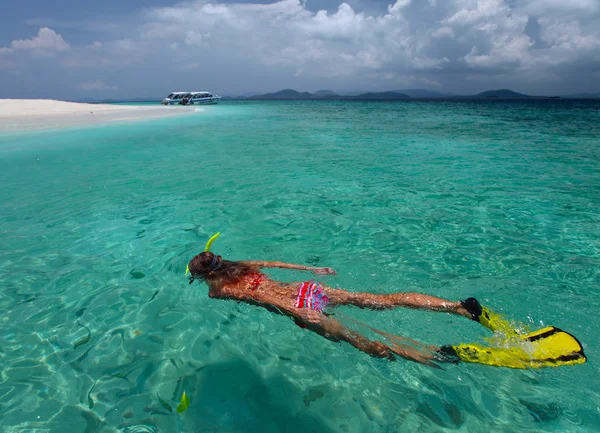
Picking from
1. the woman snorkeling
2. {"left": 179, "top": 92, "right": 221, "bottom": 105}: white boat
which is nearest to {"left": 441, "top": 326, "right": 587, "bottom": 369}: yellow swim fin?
the woman snorkeling

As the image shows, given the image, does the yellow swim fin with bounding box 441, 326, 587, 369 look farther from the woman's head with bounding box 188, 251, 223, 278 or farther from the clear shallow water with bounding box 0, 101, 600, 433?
the woman's head with bounding box 188, 251, 223, 278

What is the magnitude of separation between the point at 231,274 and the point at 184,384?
1.29 meters

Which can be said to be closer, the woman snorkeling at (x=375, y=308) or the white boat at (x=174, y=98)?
the woman snorkeling at (x=375, y=308)

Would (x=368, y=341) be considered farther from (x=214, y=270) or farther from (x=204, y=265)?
(x=204, y=265)

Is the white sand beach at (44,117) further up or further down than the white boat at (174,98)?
further down

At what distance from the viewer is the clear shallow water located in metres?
2.92

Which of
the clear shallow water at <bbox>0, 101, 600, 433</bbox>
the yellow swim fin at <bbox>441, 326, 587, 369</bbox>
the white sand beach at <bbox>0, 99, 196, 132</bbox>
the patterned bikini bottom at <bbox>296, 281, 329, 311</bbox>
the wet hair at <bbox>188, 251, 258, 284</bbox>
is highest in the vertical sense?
the white sand beach at <bbox>0, 99, 196, 132</bbox>

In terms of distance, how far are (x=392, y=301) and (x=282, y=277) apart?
70.1 inches

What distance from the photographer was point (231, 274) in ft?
13.2

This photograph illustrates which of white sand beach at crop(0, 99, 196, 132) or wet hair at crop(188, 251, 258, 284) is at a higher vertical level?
white sand beach at crop(0, 99, 196, 132)

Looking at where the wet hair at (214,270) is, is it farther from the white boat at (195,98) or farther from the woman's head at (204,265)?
the white boat at (195,98)

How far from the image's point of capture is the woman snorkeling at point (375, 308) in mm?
3102

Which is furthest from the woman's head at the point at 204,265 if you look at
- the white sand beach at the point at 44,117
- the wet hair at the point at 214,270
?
the white sand beach at the point at 44,117

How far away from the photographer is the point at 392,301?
385 centimetres
